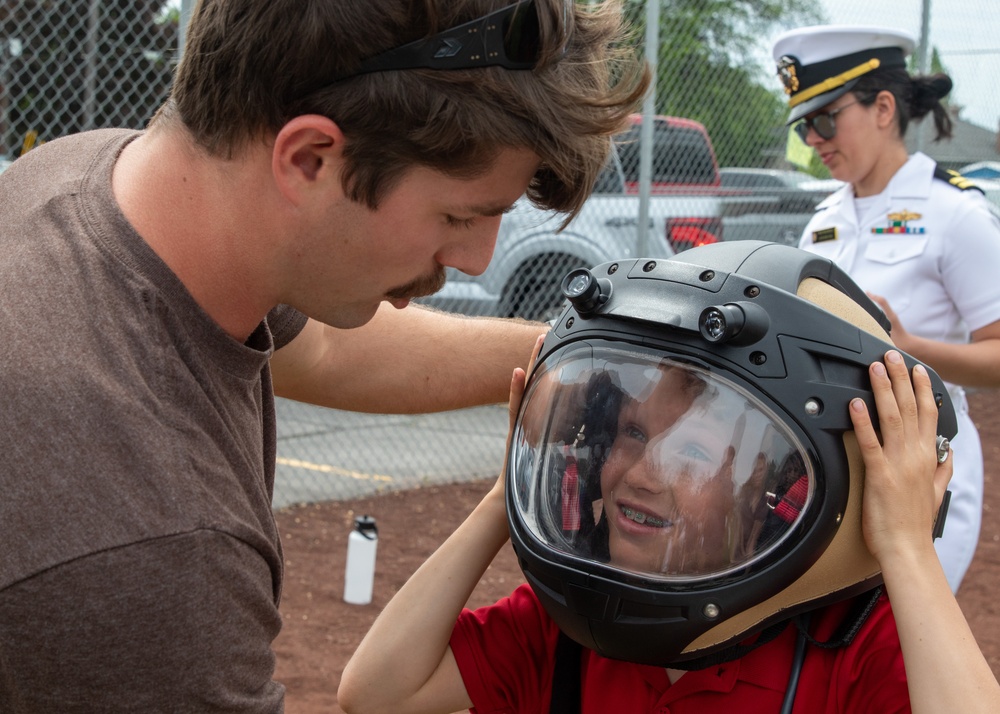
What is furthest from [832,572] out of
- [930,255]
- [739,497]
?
[930,255]

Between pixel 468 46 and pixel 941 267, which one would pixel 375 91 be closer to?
pixel 468 46

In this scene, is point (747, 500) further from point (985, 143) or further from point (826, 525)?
point (985, 143)

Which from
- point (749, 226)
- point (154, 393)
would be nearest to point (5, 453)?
point (154, 393)

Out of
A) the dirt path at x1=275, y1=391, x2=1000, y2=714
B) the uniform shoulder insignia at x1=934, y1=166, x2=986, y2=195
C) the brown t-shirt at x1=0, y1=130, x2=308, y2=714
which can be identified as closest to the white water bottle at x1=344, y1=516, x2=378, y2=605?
the dirt path at x1=275, y1=391, x2=1000, y2=714

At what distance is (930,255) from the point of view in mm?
3479

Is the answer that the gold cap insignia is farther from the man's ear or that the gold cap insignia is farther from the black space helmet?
the man's ear

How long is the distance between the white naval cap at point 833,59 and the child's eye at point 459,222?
7.63ft

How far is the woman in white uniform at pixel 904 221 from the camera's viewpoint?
131 inches

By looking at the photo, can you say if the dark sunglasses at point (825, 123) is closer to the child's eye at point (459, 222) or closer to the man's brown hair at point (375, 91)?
the man's brown hair at point (375, 91)

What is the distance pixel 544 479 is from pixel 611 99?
25.7 inches

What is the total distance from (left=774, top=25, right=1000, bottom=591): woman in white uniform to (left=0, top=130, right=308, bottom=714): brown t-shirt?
2.21 m

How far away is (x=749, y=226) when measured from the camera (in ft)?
26.4

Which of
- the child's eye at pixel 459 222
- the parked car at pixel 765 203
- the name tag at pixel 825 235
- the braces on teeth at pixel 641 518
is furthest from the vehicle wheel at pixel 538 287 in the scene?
the braces on teeth at pixel 641 518

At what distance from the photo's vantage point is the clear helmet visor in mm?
1682
